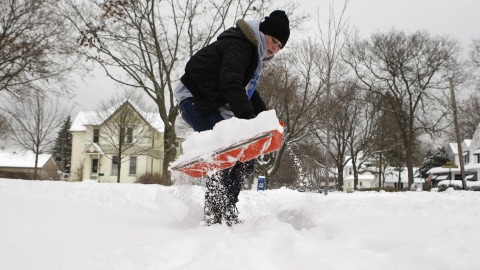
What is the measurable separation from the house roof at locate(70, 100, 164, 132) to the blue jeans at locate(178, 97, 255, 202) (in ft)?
80.3

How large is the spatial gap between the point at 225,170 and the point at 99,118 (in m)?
30.4

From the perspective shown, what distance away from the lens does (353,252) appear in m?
1.61

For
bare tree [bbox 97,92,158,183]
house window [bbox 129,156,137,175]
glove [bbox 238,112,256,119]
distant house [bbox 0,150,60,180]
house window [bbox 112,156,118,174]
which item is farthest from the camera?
distant house [bbox 0,150,60,180]

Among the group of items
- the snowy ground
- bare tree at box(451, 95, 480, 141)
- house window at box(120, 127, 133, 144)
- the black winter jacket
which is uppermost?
bare tree at box(451, 95, 480, 141)

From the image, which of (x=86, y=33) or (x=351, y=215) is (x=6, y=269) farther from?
(x=86, y=33)

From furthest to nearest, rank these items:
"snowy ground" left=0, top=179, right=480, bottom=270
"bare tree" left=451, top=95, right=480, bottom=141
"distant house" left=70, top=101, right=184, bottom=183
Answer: "bare tree" left=451, top=95, right=480, bottom=141 → "distant house" left=70, top=101, right=184, bottom=183 → "snowy ground" left=0, top=179, right=480, bottom=270

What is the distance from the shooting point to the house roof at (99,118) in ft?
93.8

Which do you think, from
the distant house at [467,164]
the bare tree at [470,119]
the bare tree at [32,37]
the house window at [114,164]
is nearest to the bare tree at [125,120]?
the house window at [114,164]

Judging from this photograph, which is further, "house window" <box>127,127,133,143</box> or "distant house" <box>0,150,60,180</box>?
"distant house" <box>0,150,60,180</box>

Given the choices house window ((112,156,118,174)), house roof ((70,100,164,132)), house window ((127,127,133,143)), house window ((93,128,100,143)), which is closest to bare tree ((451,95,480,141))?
house roof ((70,100,164,132))

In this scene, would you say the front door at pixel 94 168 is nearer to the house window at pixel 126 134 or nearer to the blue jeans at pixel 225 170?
the house window at pixel 126 134

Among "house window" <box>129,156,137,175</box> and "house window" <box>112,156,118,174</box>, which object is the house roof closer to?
"house window" <box>112,156,118,174</box>

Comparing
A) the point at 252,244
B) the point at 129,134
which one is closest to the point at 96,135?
the point at 129,134

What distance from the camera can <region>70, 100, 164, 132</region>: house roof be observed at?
1126 inches
